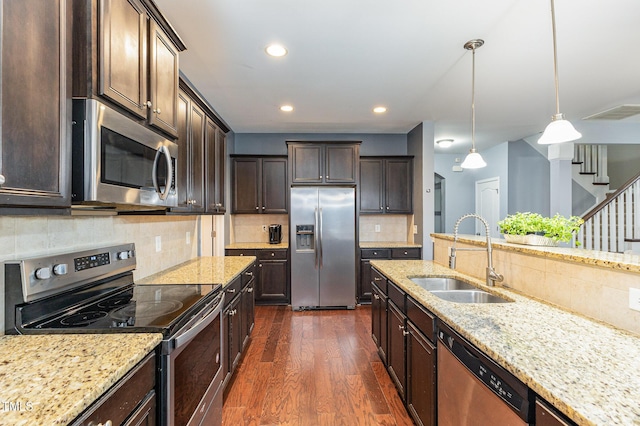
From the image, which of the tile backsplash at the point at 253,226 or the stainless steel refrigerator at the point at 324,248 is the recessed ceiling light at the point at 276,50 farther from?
the tile backsplash at the point at 253,226

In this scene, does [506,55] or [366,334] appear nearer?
[506,55]

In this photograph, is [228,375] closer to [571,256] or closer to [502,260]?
[502,260]

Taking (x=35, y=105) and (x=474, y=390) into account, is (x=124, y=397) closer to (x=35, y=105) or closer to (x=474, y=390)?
(x=35, y=105)

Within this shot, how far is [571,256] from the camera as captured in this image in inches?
59.5

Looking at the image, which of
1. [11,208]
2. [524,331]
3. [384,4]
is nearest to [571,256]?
[524,331]

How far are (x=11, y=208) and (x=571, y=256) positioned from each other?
2.25 m

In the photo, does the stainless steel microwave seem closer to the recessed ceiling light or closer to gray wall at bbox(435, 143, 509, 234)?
the recessed ceiling light

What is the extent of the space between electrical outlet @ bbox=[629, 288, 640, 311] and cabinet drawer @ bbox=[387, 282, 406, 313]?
3.52ft

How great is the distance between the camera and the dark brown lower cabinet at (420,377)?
1.60 meters

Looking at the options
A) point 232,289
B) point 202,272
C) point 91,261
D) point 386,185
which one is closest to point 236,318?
point 232,289

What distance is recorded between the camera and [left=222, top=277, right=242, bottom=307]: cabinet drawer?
87.3 inches

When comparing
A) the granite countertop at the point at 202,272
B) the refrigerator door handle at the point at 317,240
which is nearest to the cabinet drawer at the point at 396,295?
the granite countertop at the point at 202,272

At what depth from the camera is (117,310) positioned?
4.90 feet

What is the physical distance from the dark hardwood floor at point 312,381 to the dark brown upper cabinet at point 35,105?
1792 millimetres
